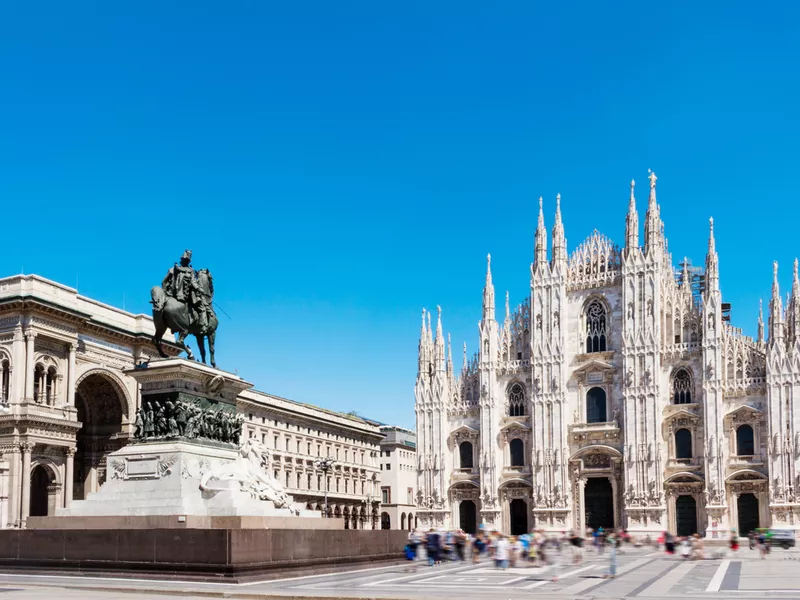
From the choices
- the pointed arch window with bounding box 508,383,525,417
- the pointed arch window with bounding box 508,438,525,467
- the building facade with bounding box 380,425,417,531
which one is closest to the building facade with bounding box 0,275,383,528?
the pointed arch window with bounding box 508,383,525,417

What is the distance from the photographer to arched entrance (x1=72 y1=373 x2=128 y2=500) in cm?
6053

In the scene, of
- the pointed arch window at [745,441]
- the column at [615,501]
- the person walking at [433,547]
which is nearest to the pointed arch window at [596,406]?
the column at [615,501]

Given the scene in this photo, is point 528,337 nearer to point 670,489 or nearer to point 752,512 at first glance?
point 670,489

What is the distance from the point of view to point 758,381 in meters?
65.6

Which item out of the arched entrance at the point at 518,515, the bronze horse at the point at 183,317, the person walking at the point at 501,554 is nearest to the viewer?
the bronze horse at the point at 183,317

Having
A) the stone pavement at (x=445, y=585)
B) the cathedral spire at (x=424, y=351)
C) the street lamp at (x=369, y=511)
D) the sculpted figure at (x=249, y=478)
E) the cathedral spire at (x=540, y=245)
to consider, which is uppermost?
the cathedral spire at (x=540, y=245)

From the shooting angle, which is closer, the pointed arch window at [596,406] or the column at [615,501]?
the column at [615,501]

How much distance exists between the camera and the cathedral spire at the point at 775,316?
213ft

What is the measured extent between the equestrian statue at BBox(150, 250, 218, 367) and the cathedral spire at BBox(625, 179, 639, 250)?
1888 inches

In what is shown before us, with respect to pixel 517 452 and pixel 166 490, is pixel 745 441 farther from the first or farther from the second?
pixel 166 490

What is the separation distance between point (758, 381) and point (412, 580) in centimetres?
4613

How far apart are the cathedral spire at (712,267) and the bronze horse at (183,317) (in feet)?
155

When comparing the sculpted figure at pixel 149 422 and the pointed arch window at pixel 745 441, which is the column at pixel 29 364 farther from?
the pointed arch window at pixel 745 441

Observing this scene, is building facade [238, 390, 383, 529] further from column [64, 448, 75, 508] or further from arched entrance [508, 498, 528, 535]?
column [64, 448, 75, 508]
